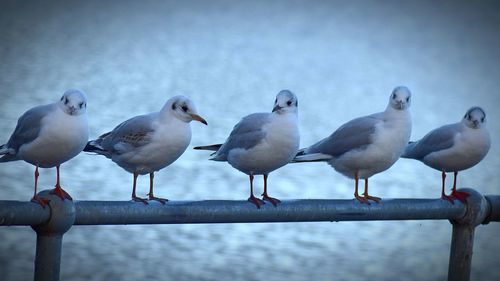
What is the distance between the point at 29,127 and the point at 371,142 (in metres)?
1.60

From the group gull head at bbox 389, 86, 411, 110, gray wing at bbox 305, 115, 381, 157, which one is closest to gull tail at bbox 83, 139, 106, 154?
gray wing at bbox 305, 115, 381, 157

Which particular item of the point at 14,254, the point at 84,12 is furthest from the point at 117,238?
the point at 84,12

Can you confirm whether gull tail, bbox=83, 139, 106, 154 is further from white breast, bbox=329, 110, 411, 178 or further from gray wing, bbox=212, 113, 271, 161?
white breast, bbox=329, 110, 411, 178

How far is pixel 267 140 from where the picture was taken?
4527 millimetres

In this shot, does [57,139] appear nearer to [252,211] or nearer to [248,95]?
[252,211]

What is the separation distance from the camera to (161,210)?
3088mm

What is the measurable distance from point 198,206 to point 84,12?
3132cm

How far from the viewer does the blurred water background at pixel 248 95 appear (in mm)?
8664

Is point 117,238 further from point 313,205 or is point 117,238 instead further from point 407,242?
point 313,205

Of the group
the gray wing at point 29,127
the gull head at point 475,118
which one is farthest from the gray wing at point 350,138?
the gray wing at point 29,127

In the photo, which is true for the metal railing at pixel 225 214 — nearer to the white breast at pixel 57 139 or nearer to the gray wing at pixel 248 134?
the white breast at pixel 57 139

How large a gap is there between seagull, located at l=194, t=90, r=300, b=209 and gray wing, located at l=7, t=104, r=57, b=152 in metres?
0.73

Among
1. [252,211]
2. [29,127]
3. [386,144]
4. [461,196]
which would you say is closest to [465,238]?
[461,196]

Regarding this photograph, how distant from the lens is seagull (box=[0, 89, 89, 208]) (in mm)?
4121
